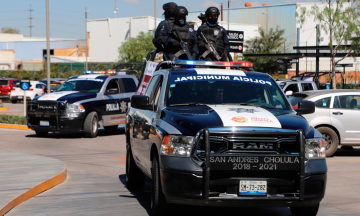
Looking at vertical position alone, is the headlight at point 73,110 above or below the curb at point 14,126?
above

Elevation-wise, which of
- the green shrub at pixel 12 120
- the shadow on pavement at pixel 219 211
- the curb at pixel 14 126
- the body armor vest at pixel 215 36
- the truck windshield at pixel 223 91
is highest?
the body armor vest at pixel 215 36

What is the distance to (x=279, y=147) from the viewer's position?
21.1 ft

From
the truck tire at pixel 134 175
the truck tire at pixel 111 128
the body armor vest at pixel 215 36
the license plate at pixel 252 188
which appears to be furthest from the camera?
the truck tire at pixel 111 128

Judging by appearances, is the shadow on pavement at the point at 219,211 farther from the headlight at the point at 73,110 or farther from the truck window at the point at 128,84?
the truck window at the point at 128,84

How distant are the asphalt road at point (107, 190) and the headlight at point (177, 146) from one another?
3.04 feet

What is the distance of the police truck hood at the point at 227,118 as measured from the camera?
645 centimetres

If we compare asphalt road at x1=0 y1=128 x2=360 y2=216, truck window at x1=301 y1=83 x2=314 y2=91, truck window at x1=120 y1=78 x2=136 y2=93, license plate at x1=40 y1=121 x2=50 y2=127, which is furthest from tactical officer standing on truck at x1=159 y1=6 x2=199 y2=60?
truck window at x1=301 y1=83 x2=314 y2=91

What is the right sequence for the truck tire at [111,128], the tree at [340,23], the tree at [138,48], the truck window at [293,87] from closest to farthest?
the truck tire at [111,128] < the truck window at [293,87] < the tree at [340,23] < the tree at [138,48]

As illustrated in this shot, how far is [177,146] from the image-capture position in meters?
6.48

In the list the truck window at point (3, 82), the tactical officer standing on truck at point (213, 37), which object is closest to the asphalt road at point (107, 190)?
the tactical officer standing on truck at point (213, 37)

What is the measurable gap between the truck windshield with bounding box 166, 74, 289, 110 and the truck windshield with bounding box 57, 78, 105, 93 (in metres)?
11.7

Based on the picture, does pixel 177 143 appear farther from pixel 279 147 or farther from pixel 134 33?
pixel 134 33

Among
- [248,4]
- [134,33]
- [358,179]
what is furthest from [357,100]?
[248,4]

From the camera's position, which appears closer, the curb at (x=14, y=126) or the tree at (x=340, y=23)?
the curb at (x=14, y=126)
